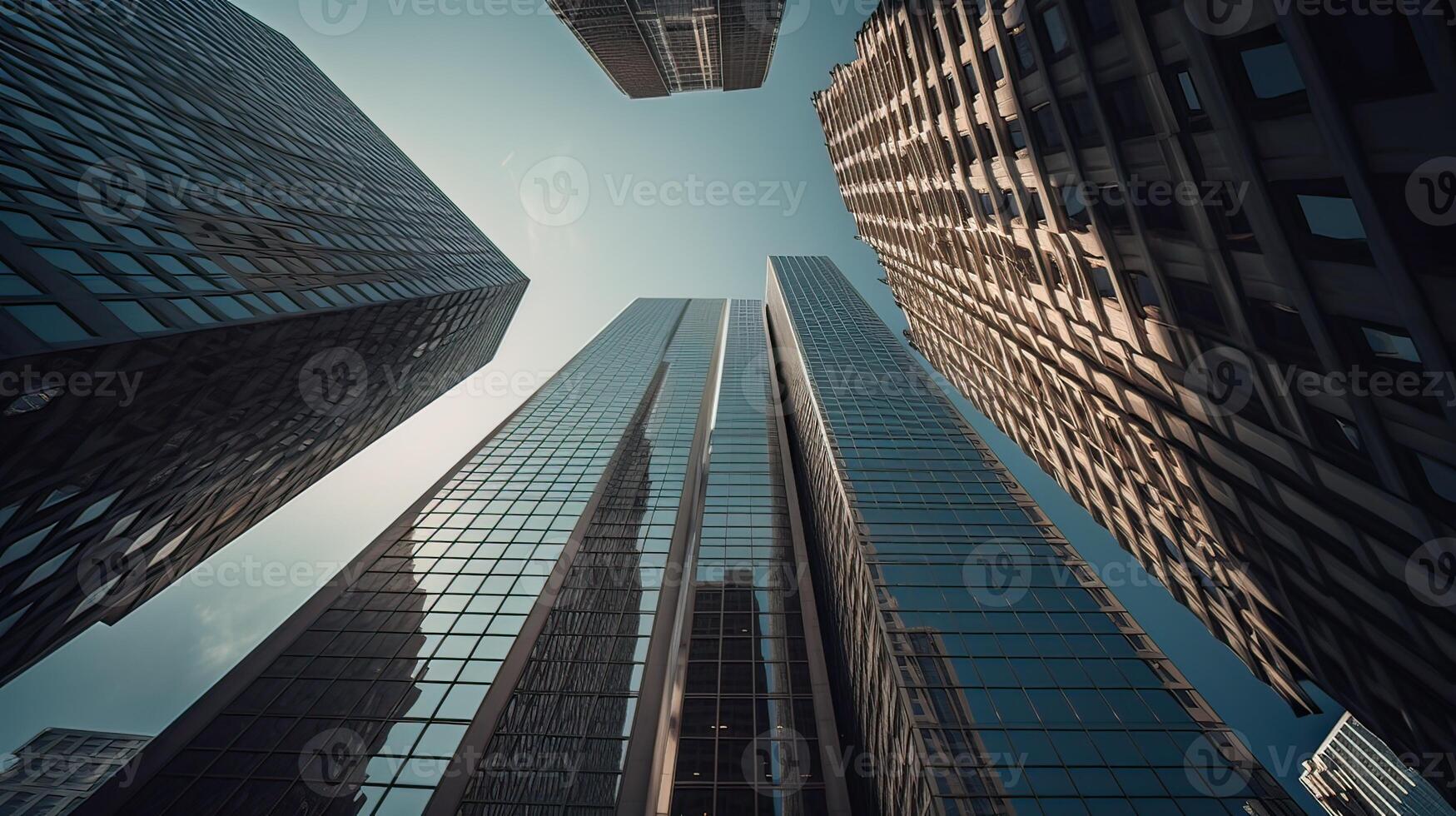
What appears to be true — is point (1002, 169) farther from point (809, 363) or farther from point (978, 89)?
point (809, 363)

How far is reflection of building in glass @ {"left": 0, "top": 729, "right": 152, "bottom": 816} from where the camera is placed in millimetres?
75438

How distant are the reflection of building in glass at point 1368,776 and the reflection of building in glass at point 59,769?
8951 inches

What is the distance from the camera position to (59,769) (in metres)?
90.7

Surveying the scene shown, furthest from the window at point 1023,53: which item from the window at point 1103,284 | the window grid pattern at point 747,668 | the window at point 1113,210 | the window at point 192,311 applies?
the window grid pattern at point 747,668

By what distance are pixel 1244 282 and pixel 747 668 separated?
3186 centimetres

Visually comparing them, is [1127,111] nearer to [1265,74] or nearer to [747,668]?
[1265,74]

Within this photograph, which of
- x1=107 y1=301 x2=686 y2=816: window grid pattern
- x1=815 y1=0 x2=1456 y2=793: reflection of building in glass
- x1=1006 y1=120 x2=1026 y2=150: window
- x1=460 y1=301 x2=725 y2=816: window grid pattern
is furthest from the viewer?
x1=460 y1=301 x2=725 y2=816: window grid pattern

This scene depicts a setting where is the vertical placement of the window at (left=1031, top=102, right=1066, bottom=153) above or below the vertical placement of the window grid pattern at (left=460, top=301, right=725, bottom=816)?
above

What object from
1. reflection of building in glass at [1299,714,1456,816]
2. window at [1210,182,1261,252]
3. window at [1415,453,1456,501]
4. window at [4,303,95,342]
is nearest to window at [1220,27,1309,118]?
window at [1210,182,1261,252]

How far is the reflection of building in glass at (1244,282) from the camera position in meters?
8.47

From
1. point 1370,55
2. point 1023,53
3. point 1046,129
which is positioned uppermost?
point 1023,53

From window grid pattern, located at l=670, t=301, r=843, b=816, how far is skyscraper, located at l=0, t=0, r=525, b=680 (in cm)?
2668

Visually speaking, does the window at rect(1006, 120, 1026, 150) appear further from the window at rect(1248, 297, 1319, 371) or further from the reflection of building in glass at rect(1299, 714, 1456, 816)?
the reflection of building in glass at rect(1299, 714, 1456, 816)

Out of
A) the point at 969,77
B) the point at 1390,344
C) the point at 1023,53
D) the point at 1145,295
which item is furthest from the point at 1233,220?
the point at 969,77
